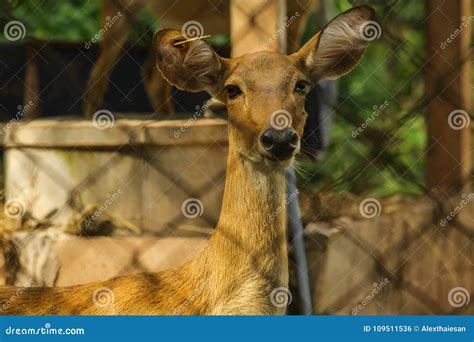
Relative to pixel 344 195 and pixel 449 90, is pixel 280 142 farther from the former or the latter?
pixel 449 90

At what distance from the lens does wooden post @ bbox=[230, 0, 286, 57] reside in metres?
2.86

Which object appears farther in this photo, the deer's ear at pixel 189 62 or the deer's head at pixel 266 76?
the deer's ear at pixel 189 62

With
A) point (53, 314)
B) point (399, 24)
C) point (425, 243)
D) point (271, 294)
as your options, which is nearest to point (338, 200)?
point (425, 243)

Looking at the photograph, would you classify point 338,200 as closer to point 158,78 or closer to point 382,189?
point 382,189

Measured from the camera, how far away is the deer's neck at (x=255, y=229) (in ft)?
8.08

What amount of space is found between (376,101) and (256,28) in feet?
2.68

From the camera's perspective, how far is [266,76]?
2457mm

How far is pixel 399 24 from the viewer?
11.1ft

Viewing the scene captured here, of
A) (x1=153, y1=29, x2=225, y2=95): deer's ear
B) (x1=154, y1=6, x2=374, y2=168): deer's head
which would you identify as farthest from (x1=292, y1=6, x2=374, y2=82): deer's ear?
(x1=153, y1=29, x2=225, y2=95): deer's ear

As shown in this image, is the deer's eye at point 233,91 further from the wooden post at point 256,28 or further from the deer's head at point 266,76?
the wooden post at point 256,28

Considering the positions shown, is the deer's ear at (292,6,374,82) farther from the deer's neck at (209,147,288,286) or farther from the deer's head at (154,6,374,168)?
the deer's neck at (209,147,288,286)

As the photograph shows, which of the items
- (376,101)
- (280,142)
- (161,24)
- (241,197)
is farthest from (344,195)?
(161,24)

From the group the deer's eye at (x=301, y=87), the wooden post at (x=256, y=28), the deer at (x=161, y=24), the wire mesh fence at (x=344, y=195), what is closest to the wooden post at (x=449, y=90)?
the wire mesh fence at (x=344, y=195)

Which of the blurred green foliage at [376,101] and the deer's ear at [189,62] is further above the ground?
the blurred green foliage at [376,101]
